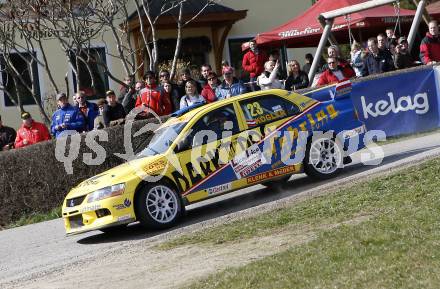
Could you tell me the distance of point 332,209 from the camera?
1087 centimetres

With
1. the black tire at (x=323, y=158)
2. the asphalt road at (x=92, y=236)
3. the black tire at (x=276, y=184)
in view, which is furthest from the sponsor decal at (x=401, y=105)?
the black tire at (x=323, y=158)

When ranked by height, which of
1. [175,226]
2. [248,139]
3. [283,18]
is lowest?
[175,226]

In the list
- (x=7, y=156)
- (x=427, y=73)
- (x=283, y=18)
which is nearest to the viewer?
(x=7, y=156)

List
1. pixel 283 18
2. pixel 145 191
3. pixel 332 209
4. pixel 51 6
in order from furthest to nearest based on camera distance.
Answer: pixel 283 18 → pixel 51 6 → pixel 145 191 → pixel 332 209

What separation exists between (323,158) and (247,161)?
154 centimetres

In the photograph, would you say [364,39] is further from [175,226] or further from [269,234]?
[269,234]

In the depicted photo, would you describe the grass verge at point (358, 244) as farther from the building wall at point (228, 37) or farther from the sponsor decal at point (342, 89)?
the building wall at point (228, 37)

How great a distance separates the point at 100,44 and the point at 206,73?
8803 mm

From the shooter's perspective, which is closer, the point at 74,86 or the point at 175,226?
the point at 175,226

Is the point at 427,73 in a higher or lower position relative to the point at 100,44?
lower

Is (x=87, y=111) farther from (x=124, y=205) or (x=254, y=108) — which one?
(x=124, y=205)

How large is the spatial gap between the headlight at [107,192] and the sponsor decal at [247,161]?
1.83m

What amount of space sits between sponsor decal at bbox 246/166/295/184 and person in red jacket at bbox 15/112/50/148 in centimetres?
588

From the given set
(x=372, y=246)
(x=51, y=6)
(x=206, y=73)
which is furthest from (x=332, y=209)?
(x=51, y=6)
